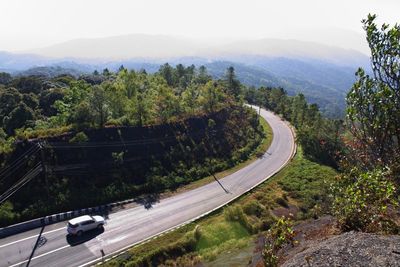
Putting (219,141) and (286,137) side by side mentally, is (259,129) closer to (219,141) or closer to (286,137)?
(286,137)

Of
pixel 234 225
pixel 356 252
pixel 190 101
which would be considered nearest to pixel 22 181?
pixel 234 225

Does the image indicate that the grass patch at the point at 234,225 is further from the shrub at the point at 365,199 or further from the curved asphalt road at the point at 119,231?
the shrub at the point at 365,199

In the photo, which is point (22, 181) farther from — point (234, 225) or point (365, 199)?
point (365, 199)

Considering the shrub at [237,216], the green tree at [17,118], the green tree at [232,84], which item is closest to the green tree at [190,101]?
the green tree at [232,84]

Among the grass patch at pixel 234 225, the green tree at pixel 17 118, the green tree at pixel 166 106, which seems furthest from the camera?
the green tree at pixel 166 106

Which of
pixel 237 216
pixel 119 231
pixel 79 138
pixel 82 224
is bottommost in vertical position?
pixel 237 216

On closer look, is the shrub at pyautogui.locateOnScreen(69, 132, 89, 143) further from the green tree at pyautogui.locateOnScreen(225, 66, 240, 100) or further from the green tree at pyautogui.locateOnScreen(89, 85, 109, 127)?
the green tree at pyautogui.locateOnScreen(225, 66, 240, 100)

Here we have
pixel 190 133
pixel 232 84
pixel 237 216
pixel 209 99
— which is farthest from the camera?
pixel 232 84
